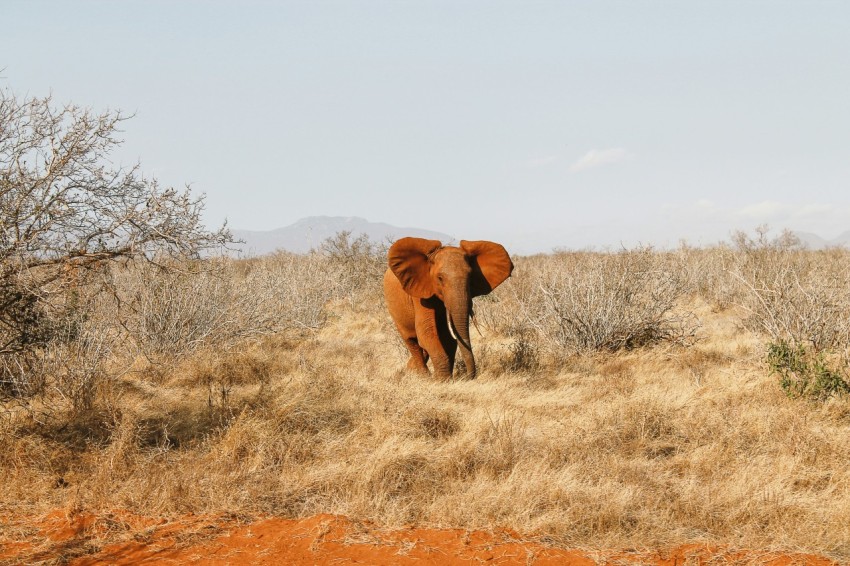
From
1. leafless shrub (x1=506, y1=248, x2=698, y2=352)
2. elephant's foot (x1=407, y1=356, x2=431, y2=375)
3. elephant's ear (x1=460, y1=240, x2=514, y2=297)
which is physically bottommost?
elephant's foot (x1=407, y1=356, x2=431, y2=375)

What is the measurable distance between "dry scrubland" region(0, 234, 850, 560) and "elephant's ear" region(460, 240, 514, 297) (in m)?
1.28

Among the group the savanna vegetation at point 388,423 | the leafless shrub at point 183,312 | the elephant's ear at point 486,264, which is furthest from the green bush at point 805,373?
the leafless shrub at point 183,312

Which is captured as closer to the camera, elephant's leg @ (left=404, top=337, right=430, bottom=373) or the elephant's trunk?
the elephant's trunk

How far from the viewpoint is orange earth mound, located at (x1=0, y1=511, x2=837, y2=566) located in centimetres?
436

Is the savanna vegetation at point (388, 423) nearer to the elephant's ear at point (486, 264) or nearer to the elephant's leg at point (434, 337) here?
the elephant's leg at point (434, 337)

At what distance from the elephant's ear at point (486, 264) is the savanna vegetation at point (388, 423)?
1.20 m

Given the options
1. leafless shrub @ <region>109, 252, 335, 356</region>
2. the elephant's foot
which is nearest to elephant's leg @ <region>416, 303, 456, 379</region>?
the elephant's foot

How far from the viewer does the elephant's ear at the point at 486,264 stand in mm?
9242

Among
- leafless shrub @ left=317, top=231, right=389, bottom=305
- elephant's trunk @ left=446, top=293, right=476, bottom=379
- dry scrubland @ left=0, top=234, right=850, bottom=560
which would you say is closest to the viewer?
dry scrubland @ left=0, top=234, right=850, bottom=560

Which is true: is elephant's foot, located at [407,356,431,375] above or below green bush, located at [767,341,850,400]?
above

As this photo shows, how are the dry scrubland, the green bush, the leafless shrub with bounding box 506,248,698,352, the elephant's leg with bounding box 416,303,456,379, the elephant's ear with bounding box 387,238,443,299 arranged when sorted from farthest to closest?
the leafless shrub with bounding box 506,248,698,352 < the elephant's leg with bounding box 416,303,456,379 < the elephant's ear with bounding box 387,238,443,299 < the green bush < the dry scrubland

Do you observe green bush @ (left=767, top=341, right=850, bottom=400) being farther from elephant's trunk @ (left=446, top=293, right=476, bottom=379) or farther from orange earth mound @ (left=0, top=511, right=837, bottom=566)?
orange earth mound @ (left=0, top=511, right=837, bottom=566)

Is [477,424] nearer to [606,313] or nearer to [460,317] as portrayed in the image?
[460,317]

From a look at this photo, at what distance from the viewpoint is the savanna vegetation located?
5121 millimetres
